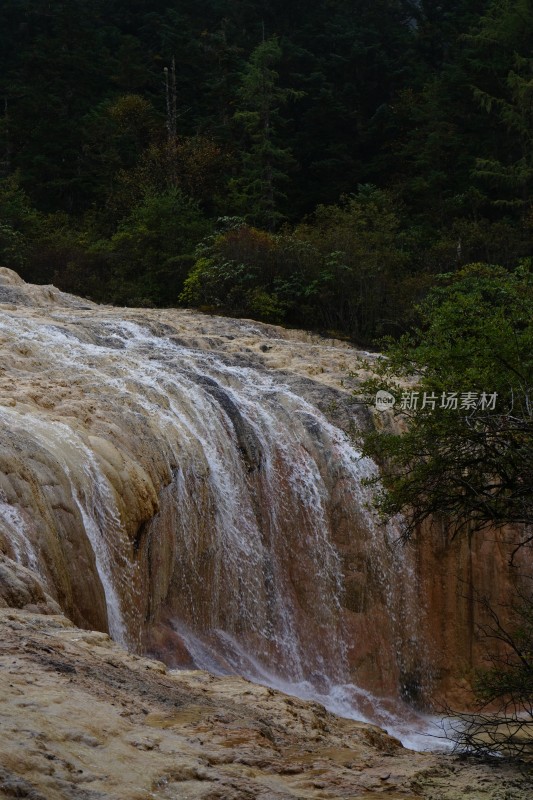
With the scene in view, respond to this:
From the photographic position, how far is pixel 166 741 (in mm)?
5141

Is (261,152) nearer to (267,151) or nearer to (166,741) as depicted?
(267,151)

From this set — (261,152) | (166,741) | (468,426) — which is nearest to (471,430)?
(468,426)

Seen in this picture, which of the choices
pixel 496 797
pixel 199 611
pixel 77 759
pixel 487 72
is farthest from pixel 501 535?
pixel 487 72

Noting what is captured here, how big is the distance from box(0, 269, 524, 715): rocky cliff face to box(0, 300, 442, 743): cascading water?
27 mm

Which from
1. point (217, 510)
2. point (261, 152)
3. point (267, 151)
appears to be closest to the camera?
point (217, 510)

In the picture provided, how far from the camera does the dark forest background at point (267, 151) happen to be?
2566 cm

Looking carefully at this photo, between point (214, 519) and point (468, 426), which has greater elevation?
point (468, 426)

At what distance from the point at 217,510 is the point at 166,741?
25.0 ft

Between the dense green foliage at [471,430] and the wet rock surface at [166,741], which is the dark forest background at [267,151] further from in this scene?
the wet rock surface at [166,741]

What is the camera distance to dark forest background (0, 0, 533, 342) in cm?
2566

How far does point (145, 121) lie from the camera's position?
3456 cm

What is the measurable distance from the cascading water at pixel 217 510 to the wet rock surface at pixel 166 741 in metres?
2.65

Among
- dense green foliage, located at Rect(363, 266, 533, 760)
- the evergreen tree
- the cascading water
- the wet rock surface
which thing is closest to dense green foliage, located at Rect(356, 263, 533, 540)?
dense green foliage, located at Rect(363, 266, 533, 760)

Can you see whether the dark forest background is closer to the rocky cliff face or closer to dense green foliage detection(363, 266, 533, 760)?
the rocky cliff face
